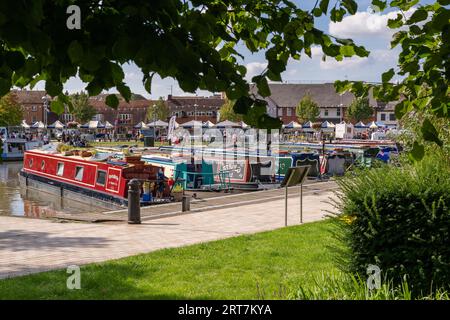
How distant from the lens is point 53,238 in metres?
11.0

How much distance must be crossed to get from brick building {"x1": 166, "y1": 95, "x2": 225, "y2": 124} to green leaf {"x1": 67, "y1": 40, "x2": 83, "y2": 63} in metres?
99.6

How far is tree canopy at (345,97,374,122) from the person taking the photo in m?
85.4

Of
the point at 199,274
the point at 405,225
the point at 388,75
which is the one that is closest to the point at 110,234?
the point at 199,274

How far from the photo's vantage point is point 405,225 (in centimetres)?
558

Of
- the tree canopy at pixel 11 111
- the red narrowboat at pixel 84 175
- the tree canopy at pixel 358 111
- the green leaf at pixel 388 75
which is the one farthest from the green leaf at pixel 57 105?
the tree canopy at pixel 358 111

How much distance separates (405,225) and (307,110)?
8055 cm

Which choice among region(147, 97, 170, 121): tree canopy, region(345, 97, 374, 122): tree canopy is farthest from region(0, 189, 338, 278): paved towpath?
region(147, 97, 170, 121): tree canopy

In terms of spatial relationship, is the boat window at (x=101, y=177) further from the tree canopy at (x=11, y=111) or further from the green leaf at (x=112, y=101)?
the tree canopy at (x=11, y=111)

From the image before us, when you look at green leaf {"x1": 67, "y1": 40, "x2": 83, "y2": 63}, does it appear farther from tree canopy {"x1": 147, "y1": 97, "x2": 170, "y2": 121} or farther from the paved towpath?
tree canopy {"x1": 147, "y1": 97, "x2": 170, "y2": 121}

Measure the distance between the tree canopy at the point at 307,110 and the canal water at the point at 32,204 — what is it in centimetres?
6075

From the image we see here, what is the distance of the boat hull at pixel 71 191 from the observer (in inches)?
776

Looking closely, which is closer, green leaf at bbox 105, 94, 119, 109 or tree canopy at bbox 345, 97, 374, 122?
green leaf at bbox 105, 94, 119, 109

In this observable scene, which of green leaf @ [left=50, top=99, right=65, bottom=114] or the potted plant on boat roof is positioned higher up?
green leaf @ [left=50, top=99, right=65, bottom=114]

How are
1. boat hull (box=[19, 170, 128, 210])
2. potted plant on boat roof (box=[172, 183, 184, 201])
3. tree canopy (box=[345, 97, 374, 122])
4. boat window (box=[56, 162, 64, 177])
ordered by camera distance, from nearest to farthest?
potted plant on boat roof (box=[172, 183, 184, 201]) → boat hull (box=[19, 170, 128, 210]) → boat window (box=[56, 162, 64, 177]) → tree canopy (box=[345, 97, 374, 122])
